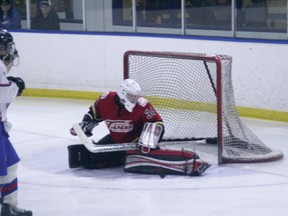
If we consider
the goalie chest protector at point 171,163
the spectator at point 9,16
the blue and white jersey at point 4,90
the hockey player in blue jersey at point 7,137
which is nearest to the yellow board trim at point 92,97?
the spectator at point 9,16

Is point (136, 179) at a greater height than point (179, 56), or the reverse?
point (179, 56)

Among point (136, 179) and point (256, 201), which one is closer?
point (256, 201)

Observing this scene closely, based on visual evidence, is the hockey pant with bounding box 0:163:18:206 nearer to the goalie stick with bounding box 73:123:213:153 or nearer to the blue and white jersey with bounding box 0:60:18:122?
the blue and white jersey with bounding box 0:60:18:122

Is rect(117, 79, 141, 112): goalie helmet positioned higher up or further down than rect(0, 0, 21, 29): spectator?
further down

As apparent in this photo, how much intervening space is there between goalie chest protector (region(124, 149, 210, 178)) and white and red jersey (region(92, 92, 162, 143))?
0.62 feet

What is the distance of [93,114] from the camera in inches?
255

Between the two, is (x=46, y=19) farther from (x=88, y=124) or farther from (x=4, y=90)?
(x=4, y=90)

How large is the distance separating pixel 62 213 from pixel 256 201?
1156mm

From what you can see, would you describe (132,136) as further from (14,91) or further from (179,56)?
(14,91)

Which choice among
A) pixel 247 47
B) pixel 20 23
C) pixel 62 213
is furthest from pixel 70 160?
pixel 20 23

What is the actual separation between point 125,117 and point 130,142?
196mm

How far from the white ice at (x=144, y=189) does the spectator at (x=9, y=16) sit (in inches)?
128

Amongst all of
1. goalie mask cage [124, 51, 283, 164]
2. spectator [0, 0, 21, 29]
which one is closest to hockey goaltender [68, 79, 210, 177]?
goalie mask cage [124, 51, 283, 164]

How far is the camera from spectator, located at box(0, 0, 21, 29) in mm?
10438
